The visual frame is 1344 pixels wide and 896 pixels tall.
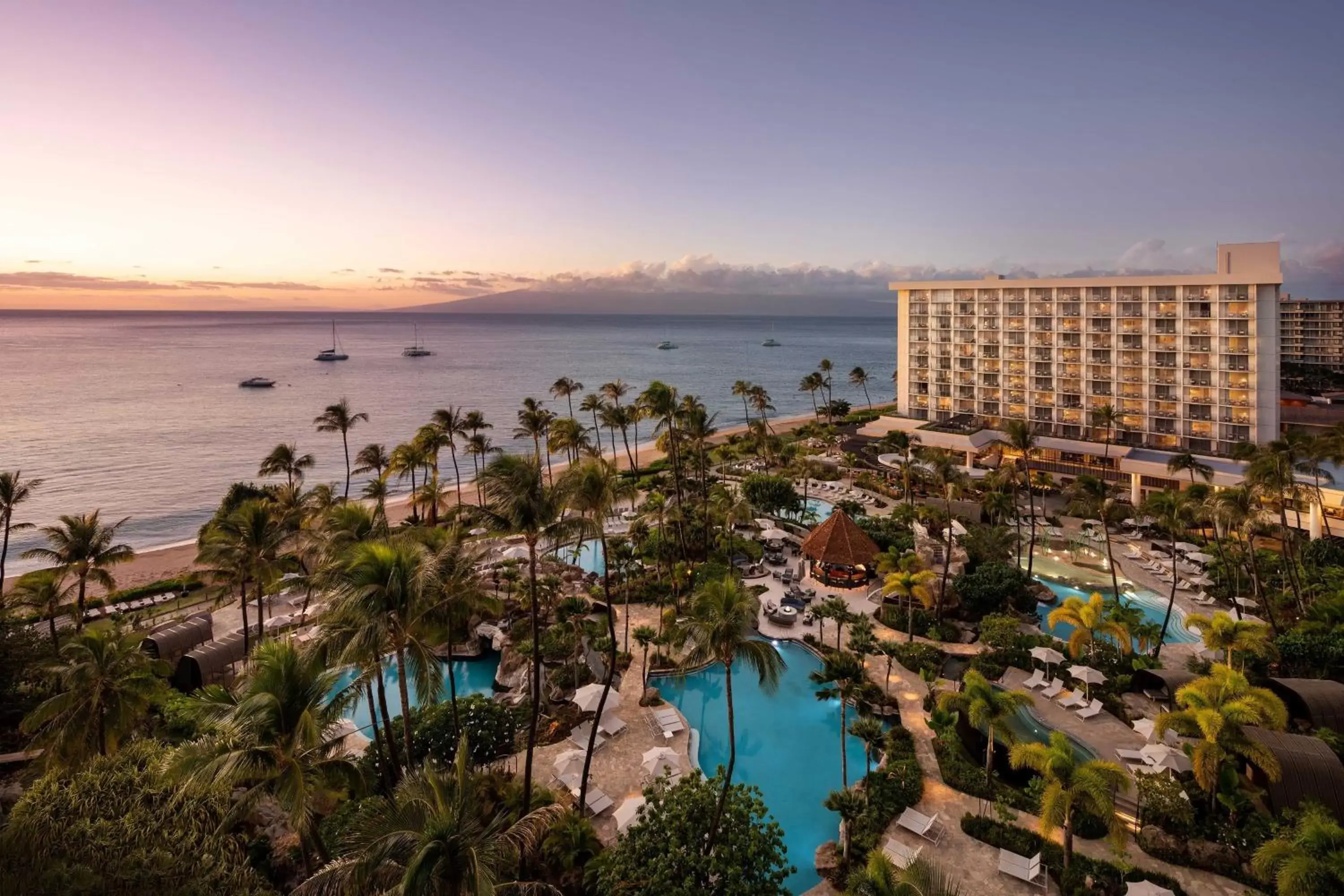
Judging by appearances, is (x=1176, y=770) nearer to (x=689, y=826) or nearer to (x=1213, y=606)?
(x=689, y=826)

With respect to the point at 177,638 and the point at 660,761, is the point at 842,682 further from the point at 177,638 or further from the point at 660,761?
the point at 177,638

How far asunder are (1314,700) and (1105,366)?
49.8 m

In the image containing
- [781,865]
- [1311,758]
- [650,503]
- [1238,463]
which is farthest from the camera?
[1238,463]

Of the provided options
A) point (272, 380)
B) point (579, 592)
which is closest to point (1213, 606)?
point (579, 592)

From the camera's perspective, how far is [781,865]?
1519cm

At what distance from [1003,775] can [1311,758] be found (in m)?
7.98

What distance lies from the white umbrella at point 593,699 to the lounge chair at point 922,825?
10.5 meters

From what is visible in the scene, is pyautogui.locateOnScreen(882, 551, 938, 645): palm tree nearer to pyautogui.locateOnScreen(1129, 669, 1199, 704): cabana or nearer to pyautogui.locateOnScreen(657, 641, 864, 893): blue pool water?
pyautogui.locateOnScreen(657, 641, 864, 893): blue pool water

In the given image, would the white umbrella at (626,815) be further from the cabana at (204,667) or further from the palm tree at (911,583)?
the cabana at (204,667)

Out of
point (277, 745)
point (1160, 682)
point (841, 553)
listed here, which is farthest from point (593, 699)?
point (1160, 682)

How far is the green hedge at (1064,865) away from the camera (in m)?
16.1

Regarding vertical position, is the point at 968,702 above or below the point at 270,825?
above

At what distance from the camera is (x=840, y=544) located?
37125 millimetres

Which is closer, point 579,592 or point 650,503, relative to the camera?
point 579,592
